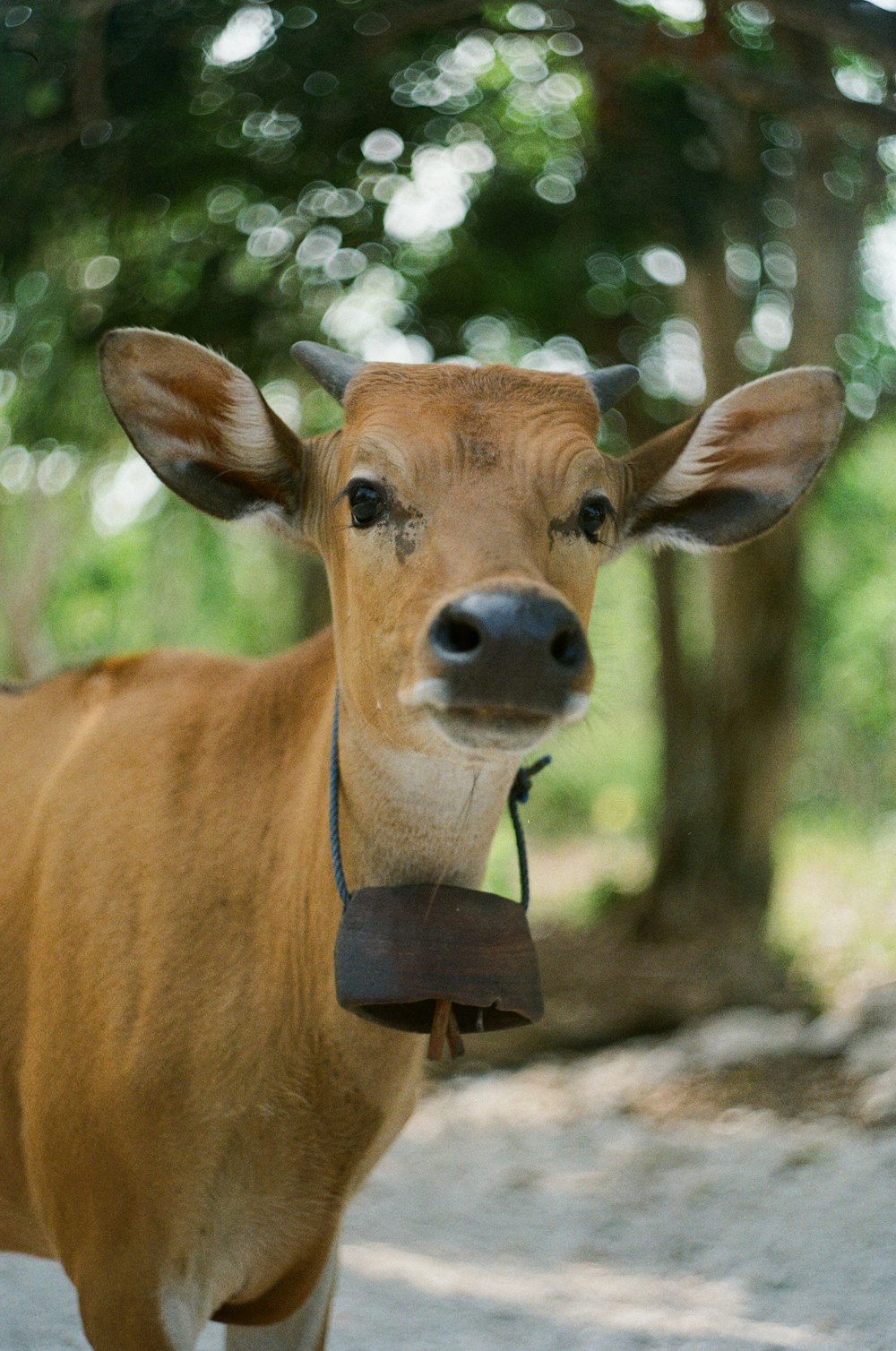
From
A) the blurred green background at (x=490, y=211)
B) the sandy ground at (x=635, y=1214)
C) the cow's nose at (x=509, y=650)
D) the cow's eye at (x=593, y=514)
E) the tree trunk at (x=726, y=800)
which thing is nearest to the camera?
the cow's nose at (x=509, y=650)

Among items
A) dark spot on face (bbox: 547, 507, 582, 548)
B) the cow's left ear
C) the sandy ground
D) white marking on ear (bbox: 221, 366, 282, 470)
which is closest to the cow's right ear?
white marking on ear (bbox: 221, 366, 282, 470)

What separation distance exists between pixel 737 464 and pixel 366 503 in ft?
3.51

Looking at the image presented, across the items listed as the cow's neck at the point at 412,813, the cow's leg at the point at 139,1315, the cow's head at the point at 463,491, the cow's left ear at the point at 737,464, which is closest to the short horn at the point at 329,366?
the cow's head at the point at 463,491

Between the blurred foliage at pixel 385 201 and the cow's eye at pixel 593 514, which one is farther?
the blurred foliage at pixel 385 201

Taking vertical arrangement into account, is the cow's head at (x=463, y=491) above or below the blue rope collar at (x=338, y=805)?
above

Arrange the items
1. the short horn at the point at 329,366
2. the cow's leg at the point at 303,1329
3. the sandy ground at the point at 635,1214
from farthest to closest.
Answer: the sandy ground at the point at 635,1214
the cow's leg at the point at 303,1329
the short horn at the point at 329,366

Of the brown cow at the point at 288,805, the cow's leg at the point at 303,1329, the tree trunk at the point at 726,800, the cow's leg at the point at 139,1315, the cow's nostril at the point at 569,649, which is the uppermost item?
the cow's nostril at the point at 569,649

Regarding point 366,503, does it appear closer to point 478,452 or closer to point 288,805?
point 478,452

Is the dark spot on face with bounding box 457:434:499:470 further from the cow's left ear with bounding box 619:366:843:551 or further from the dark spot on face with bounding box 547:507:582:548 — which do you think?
the cow's left ear with bounding box 619:366:843:551

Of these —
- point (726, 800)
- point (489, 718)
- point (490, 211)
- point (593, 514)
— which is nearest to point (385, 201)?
point (490, 211)

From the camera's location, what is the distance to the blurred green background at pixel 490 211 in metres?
5.45

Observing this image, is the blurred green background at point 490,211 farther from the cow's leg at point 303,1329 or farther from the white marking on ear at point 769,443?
the cow's leg at point 303,1329

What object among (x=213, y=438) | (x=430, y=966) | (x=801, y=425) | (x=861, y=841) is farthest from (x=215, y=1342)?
(x=861, y=841)

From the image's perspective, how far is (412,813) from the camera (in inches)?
122
